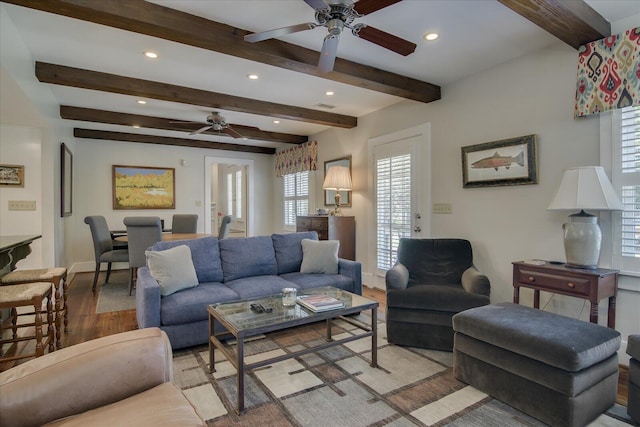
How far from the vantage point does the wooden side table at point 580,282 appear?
7.22ft

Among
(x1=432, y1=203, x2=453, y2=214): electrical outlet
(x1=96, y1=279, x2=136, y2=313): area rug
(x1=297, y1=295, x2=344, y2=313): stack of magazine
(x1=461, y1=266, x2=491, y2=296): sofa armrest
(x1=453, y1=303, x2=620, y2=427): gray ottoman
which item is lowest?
(x1=96, y1=279, x2=136, y2=313): area rug

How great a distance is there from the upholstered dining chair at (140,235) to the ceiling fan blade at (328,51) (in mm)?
2939

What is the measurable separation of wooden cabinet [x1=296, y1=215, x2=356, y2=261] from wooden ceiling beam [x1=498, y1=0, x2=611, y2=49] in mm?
3254

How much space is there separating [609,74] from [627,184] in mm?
802

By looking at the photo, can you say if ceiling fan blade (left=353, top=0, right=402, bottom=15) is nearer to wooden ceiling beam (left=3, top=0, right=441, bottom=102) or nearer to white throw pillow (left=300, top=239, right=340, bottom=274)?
wooden ceiling beam (left=3, top=0, right=441, bottom=102)

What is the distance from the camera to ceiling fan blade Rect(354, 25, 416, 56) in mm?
2196

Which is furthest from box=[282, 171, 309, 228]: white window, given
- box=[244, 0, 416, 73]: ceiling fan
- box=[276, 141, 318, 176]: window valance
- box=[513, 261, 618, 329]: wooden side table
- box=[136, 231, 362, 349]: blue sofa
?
box=[513, 261, 618, 329]: wooden side table

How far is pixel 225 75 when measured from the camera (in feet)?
11.3

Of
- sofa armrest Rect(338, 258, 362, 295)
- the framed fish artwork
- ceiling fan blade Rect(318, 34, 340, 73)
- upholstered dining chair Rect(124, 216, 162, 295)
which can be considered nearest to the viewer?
ceiling fan blade Rect(318, 34, 340, 73)

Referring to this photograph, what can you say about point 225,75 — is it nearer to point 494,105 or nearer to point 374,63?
point 374,63

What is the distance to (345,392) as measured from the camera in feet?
6.76

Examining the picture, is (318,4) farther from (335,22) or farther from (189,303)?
(189,303)

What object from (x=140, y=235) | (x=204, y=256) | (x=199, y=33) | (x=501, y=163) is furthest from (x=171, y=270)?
(x=501, y=163)

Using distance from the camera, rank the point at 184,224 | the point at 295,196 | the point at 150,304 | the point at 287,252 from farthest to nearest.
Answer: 1. the point at 295,196
2. the point at 184,224
3. the point at 287,252
4. the point at 150,304
